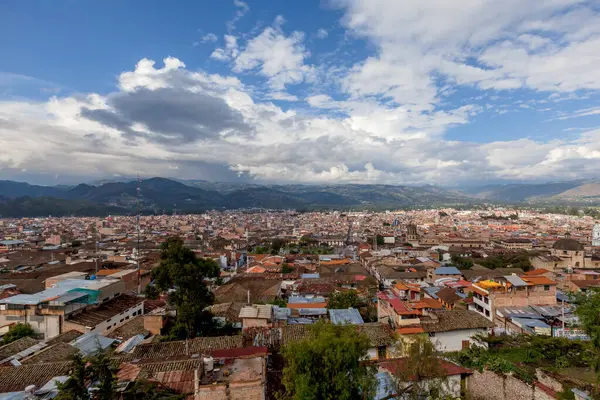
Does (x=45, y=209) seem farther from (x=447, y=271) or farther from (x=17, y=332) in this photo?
(x=447, y=271)

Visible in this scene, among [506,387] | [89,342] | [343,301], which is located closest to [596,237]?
[343,301]

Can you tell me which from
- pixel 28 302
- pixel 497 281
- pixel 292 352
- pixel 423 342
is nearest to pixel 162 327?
pixel 28 302

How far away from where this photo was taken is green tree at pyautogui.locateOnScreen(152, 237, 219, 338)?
11.8 metres

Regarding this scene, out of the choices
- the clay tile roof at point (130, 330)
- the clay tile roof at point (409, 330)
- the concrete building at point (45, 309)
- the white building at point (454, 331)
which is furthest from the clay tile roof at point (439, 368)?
the concrete building at point (45, 309)

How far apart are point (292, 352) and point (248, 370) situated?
1.30m

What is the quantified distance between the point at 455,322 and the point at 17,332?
15.9 m

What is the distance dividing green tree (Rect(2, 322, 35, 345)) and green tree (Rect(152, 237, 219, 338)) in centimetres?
541

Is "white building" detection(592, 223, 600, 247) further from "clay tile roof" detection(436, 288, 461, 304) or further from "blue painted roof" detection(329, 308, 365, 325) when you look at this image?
"blue painted roof" detection(329, 308, 365, 325)

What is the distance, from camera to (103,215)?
129875 millimetres

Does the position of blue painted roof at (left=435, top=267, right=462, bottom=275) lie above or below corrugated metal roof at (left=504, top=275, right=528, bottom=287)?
below

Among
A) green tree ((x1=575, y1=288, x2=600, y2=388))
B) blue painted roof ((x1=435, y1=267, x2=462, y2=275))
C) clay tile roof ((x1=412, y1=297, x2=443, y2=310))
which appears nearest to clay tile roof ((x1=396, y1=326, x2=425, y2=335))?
clay tile roof ((x1=412, y1=297, x2=443, y2=310))

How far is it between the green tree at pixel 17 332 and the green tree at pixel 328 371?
11795 mm

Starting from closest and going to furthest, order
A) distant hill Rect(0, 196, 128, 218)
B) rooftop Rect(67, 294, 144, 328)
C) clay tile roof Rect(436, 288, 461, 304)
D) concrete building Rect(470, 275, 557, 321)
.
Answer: rooftop Rect(67, 294, 144, 328), concrete building Rect(470, 275, 557, 321), clay tile roof Rect(436, 288, 461, 304), distant hill Rect(0, 196, 128, 218)

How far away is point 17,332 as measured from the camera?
1254cm
